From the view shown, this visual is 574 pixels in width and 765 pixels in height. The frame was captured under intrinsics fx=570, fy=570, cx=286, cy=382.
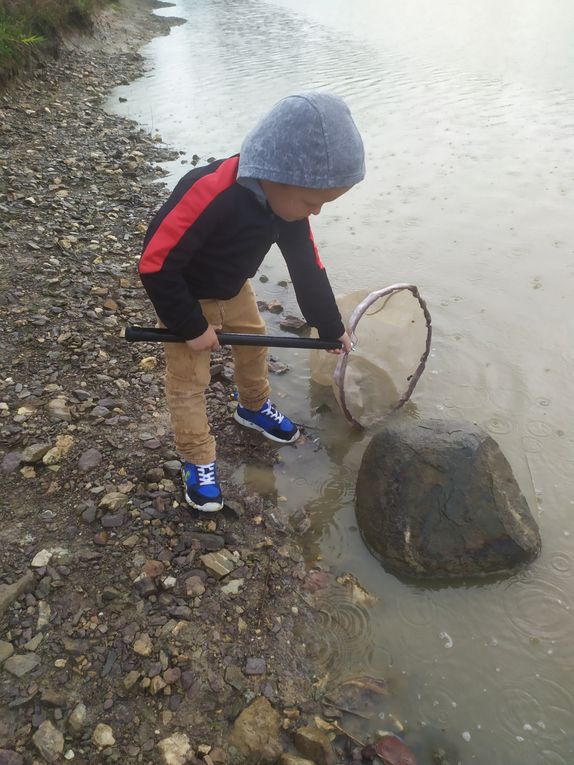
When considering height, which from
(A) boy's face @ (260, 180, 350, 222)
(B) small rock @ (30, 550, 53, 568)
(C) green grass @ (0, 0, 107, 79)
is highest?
(A) boy's face @ (260, 180, 350, 222)

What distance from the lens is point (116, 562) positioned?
2.48m

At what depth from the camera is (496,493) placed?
2.68 meters

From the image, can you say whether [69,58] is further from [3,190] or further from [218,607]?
[218,607]

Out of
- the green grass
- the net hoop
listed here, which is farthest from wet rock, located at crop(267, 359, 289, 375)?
the green grass

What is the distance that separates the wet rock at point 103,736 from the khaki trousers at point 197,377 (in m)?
1.19

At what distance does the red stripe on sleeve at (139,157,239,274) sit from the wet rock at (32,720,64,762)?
1654 mm

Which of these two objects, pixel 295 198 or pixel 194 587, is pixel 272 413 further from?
pixel 295 198

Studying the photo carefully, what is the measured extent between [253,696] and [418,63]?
45.0 ft

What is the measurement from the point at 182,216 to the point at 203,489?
1.32 metres

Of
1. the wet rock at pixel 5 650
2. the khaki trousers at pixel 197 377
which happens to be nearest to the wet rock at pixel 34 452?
the khaki trousers at pixel 197 377

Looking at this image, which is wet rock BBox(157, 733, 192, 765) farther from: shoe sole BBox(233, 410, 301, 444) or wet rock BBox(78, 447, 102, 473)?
shoe sole BBox(233, 410, 301, 444)

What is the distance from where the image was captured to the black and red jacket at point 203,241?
2.18 meters

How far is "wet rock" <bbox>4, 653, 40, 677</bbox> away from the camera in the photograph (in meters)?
Result: 2.04

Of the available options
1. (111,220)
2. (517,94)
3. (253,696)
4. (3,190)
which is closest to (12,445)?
(253,696)
